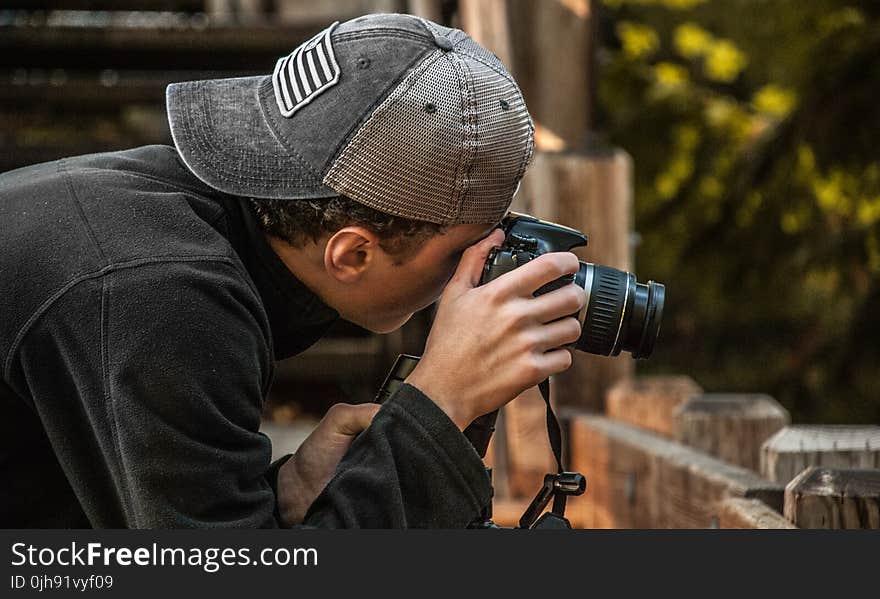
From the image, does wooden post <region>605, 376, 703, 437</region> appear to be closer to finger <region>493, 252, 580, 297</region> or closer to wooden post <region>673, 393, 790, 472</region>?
wooden post <region>673, 393, 790, 472</region>

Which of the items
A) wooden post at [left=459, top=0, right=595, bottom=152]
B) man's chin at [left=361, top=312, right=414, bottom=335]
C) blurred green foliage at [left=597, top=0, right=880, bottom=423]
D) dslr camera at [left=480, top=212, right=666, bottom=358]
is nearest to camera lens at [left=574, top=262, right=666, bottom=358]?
dslr camera at [left=480, top=212, right=666, bottom=358]

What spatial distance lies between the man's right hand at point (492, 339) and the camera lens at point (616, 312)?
0.08 meters

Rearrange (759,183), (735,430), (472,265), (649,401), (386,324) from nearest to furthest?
(472,265)
(386,324)
(735,430)
(649,401)
(759,183)

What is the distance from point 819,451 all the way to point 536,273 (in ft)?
1.91

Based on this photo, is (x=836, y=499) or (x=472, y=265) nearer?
(x=836, y=499)

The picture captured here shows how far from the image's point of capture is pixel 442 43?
1.57 m

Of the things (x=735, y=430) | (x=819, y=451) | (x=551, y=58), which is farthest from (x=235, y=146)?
(x=551, y=58)

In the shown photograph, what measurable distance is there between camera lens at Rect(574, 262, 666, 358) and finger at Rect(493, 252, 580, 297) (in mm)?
84

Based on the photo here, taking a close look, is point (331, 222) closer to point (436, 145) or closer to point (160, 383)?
point (436, 145)

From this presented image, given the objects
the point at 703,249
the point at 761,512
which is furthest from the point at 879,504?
the point at 703,249

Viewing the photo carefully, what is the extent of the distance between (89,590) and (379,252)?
55cm

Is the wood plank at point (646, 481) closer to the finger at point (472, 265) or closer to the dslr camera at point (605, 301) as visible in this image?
the dslr camera at point (605, 301)

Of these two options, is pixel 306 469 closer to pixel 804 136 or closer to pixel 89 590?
pixel 89 590

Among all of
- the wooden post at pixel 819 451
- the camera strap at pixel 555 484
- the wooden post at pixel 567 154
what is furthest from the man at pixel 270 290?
the wooden post at pixel 567 154
